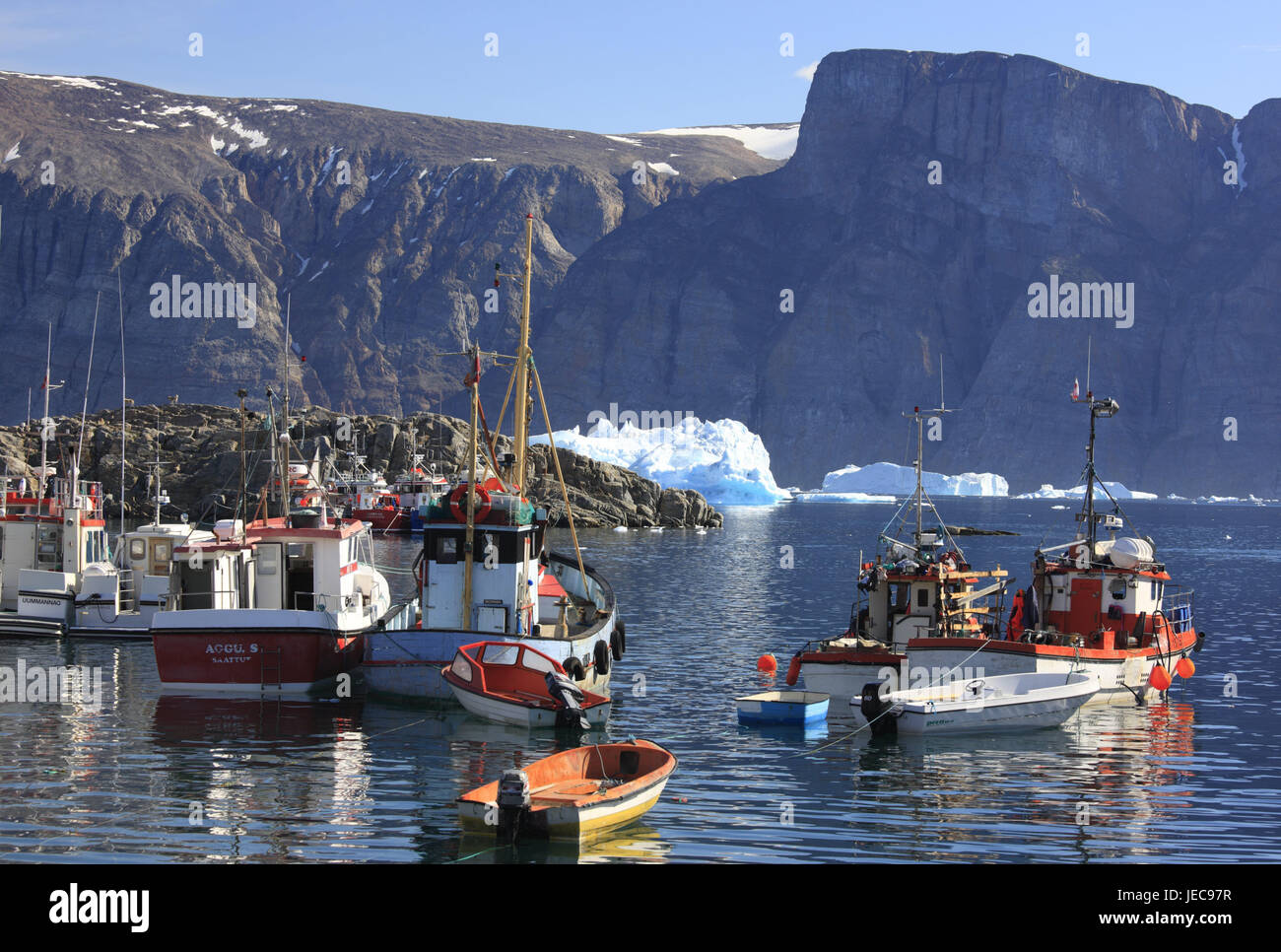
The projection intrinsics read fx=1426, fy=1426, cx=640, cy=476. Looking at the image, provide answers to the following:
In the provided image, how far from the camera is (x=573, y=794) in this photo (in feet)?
82.3

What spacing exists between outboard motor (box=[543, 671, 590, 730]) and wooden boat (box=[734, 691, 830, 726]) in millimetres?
4730

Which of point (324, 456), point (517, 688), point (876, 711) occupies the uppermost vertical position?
point (324, 456)

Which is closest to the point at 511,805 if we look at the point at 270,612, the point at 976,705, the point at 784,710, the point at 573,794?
the point at 573,794

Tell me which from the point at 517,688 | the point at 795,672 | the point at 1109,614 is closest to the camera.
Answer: the point at 517,688

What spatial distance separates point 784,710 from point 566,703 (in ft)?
19.9

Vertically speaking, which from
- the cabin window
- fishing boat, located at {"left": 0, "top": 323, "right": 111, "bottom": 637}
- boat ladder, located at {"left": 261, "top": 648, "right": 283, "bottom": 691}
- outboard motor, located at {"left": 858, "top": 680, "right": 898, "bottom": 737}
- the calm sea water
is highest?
fishing boat, located at {"left": 0, "top": 323, "right": 111, "bottom": 637}

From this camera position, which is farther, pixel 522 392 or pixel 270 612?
pixel 522 392

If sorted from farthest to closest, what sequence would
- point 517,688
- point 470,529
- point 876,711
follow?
point 470,529 < point 876,711 < point 517,688

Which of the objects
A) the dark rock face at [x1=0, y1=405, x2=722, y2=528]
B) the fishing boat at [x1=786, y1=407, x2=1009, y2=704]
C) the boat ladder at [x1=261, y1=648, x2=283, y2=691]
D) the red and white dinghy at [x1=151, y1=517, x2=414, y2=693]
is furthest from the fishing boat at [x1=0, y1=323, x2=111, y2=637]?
the dark rock face at [x1=0, y1=405, x2=722, y2=528]

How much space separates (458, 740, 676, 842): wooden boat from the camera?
23.0 m

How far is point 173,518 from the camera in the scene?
133 meters

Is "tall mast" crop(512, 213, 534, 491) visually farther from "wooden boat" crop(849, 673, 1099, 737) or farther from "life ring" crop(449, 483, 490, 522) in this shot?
"wooden boat" crop(849, 673, 1099, 737)

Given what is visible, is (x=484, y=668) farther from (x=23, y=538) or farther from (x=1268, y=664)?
(x=1268, y=664)

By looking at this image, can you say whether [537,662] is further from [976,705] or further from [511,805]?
[511,805]
